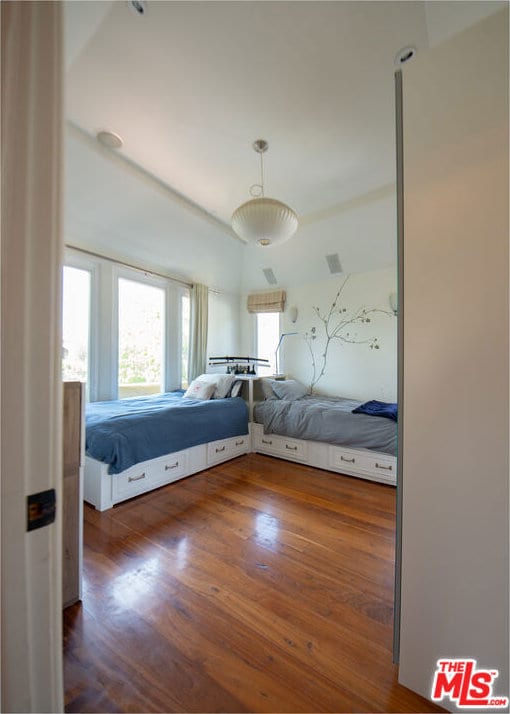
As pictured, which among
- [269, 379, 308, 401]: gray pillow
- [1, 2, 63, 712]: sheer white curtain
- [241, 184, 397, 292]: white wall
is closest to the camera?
[1, 2, 63, 712]: sheer white curtain

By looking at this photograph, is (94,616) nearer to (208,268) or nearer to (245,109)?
(245,109)

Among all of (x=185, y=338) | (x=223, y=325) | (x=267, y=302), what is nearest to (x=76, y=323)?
(x=185, y=338)

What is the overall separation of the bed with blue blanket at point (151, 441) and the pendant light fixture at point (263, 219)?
1.69 meters

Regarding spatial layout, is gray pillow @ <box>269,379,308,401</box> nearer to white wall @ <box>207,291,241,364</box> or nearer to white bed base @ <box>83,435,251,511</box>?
white bed base @ <box>83,435,251,511</box>

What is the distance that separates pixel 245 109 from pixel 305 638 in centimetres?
303

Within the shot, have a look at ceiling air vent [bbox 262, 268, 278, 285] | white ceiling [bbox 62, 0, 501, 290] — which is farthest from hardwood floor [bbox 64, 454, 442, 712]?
ceiling air vent [bbox 262, 268, 278, 285]

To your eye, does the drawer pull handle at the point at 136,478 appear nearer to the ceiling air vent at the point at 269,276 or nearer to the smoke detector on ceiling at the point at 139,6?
the smoke detector on ceiling at the point at 139,6

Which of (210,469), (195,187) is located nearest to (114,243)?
(195,187)

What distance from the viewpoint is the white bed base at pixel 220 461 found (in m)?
2.14

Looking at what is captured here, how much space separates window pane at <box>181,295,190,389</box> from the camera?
4.16 metres

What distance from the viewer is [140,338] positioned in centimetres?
366

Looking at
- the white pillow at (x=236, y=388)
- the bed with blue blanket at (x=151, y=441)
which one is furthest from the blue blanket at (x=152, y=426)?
the white pillow at (x=236, y=388)

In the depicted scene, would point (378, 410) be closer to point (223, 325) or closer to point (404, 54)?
point (404, 54)

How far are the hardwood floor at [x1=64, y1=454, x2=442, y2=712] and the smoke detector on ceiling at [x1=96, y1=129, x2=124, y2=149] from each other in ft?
9.57
